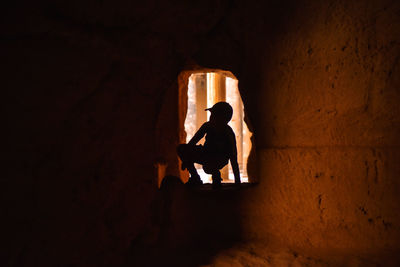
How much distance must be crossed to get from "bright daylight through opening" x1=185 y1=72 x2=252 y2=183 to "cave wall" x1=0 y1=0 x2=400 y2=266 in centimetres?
736

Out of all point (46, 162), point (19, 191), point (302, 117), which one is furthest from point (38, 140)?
point (302, 117)

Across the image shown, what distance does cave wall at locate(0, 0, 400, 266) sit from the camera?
6.29 ft

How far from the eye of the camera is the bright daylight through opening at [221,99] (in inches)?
390

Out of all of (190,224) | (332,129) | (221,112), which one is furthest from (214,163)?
(332,129)

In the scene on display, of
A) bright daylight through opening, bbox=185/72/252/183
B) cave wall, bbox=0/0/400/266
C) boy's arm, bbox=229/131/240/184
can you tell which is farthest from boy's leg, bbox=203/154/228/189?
bright daylight through opening, bbox=185/72/252/183

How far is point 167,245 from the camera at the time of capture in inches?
A: 96.3

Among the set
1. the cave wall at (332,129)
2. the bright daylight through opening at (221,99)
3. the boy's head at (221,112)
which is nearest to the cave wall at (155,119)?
the cave wall at (332,129)

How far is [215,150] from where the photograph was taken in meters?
3.01

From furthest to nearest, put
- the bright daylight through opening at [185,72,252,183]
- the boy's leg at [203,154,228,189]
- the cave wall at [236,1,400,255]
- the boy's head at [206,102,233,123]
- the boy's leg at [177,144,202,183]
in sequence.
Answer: the bright daylight through opening at [185,72,252,183] < the boy's head at [206,102,233,123] < the boy's leg at [203,154,228,189] < the boy's leg at [177,144,202,183] < the cave wall at [236,1,400,255]

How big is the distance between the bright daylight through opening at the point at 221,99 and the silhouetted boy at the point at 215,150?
6807 millimetres

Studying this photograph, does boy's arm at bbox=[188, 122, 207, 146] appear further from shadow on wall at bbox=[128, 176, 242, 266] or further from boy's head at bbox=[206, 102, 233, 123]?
shadow on wall at bbox=[128, 176, 242, 266]

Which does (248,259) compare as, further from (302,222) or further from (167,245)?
(167,245)

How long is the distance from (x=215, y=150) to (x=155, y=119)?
2.95ft

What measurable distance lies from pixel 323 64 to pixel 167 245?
2.15 metres
